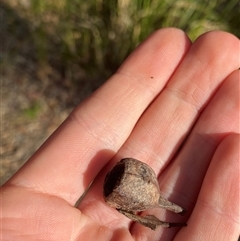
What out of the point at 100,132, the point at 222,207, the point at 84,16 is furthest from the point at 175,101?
the point at 84,16

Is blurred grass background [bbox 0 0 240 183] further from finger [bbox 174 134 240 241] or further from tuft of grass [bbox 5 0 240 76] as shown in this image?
finger [bbox 174 134 240 241]

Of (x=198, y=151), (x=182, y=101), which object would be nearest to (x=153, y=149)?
(x=198, y=151)

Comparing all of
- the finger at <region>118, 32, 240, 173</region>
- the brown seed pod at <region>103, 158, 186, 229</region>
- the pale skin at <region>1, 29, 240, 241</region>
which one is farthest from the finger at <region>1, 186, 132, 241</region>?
the finger at <region>118, 32, 240, 173</region>

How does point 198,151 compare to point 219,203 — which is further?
point 198,151

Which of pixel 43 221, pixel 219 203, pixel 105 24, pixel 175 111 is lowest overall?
pixel 43 221

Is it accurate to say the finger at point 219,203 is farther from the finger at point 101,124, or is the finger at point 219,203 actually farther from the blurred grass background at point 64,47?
the blurred grass background at point 64,47

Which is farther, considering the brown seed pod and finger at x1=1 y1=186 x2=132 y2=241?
the brown seed pod

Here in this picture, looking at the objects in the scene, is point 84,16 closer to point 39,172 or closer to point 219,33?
point 219,33

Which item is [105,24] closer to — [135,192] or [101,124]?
[101,124]

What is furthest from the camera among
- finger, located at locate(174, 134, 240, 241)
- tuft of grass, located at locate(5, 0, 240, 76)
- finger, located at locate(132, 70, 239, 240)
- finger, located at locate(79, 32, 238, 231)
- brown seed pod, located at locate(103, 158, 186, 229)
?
tuft of grass, located at locate(5, 0, 240, 76)
